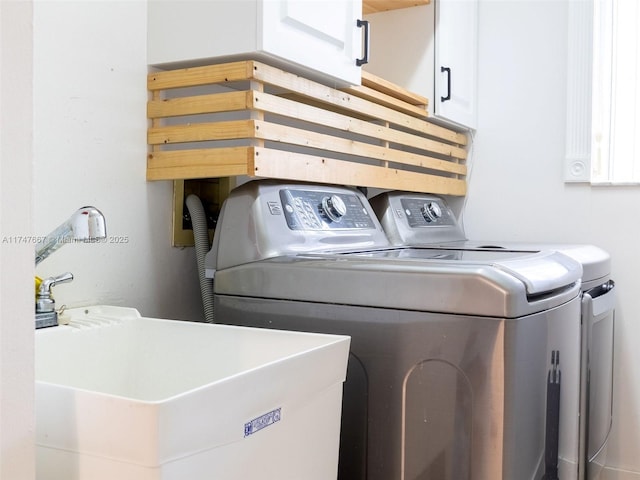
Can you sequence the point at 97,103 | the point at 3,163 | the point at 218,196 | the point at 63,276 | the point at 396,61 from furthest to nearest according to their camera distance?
the point at 396,61 < the point at 218,196 < the point at 97,103 < the point at 63,276 < the point at 3,163

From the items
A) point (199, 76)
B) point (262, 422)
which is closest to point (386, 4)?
point (199, 76)

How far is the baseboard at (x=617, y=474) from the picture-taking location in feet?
7.66

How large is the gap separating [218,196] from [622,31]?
5.54 feet

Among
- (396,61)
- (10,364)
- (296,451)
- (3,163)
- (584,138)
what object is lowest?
(296,451)

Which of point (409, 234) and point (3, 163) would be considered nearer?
point (3, 163)

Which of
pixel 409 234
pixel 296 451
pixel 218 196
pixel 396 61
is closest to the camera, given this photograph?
pixel 296 451

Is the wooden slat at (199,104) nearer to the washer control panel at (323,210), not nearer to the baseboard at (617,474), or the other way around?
the washer control panel at (323,210)

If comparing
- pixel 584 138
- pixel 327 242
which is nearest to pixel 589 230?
pixel 584 138

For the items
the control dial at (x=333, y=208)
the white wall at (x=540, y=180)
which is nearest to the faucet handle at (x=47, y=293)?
the control dial at (x=333, y=208)

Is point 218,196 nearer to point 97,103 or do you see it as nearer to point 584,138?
point 97,103

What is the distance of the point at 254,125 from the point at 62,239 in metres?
0.49

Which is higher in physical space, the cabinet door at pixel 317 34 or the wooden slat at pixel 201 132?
the cabinet door at pixel 317 34

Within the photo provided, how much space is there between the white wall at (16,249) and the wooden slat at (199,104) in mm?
746

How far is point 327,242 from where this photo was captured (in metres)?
1.61
